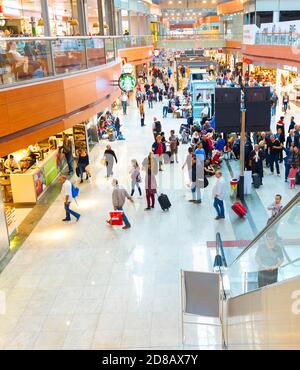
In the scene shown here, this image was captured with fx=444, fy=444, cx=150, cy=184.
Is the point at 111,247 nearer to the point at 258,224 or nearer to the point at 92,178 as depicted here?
the point at 258,224

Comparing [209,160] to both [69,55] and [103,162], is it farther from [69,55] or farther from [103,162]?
[69,55]

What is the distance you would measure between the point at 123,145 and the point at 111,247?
1132cm

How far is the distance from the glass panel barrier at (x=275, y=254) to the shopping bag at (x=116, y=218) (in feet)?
18.3

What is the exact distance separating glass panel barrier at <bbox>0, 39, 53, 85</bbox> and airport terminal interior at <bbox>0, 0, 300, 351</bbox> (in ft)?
0.13

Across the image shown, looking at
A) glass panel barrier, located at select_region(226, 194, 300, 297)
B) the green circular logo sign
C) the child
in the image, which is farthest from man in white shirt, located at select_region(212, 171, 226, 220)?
the green circular logo sign

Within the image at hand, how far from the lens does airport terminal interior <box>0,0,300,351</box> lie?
5902 mm

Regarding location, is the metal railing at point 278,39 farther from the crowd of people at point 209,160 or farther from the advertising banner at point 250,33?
the crowd of people at point 209,160

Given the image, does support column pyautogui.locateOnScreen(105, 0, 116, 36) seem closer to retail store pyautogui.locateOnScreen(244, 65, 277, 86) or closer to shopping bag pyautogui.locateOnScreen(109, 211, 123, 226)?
shopping bag pyautogui.locateOnScreen(109, 211, 123, 226)

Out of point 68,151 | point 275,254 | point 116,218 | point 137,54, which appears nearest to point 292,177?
point 116,218

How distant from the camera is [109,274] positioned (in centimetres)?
937

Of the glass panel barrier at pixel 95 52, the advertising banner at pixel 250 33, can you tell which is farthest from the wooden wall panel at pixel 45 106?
the advertising banner at pixel 250 33

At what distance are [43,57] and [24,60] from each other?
918 mm

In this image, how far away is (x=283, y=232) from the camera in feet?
15.9
